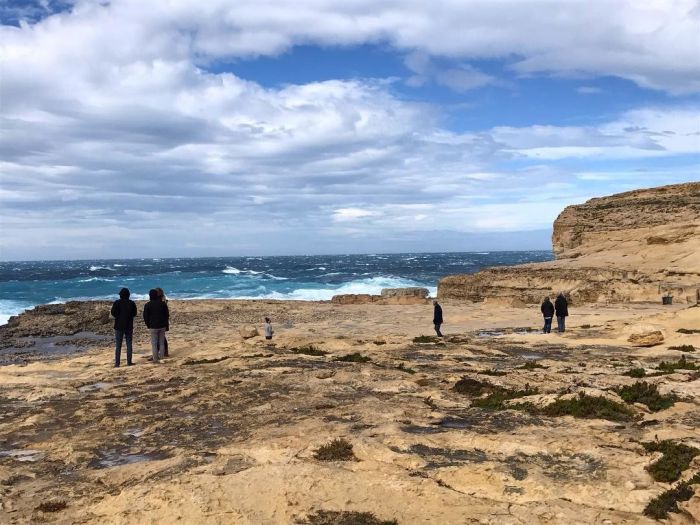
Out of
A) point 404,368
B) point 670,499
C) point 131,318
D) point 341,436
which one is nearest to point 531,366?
point 404,368

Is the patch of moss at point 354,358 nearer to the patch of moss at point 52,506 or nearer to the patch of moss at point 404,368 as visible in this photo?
the patch of moss at point 404,368

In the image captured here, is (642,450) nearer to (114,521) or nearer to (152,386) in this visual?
(114,521)

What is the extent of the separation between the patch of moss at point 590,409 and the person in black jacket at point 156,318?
954cm

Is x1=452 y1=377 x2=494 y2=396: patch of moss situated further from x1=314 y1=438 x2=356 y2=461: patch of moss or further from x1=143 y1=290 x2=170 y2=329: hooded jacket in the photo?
x1=143 y1=290 x2=170 y2=329: hooded jacket

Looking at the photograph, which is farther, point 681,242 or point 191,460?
point 681,242

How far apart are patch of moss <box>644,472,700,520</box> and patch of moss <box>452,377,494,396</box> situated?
15.1 feet

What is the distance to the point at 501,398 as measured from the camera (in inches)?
383

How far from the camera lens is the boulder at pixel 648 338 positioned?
16.7m

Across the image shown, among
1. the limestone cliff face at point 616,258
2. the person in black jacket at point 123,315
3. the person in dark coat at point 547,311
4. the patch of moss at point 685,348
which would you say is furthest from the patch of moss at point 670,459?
the limestone cliff face at point 616,258

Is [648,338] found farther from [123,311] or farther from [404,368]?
[123,311]

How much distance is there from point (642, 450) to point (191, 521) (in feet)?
17.0

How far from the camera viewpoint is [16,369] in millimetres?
14719

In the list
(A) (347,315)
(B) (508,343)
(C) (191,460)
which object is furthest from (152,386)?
(A) (347,315)

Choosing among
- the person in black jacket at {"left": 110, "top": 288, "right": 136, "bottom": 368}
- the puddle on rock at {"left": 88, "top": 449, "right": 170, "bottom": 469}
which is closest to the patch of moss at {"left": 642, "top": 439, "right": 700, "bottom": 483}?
the puddle on rock at {"left": 88, "top": 449, "right": 170, "bottom": 469}
